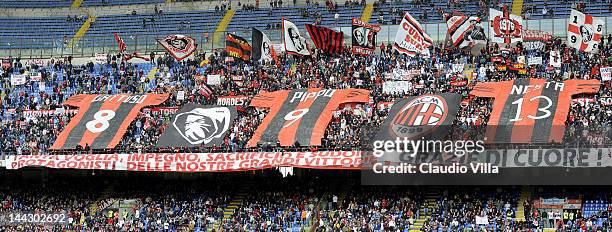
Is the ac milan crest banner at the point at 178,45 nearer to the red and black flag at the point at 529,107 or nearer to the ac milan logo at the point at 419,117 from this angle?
the ac milan logo at the point at 419,117

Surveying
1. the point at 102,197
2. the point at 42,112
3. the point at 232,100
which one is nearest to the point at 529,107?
the point at 232,100

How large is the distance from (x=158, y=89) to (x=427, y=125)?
53.6ft

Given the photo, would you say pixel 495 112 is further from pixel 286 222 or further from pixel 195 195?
pixel 195 195

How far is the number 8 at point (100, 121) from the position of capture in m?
55.3

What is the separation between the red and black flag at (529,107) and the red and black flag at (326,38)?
9194 mm

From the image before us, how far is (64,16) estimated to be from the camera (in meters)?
75.1

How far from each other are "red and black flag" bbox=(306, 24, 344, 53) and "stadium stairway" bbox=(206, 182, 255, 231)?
29.5 feet

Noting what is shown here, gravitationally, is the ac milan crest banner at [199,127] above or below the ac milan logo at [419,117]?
below

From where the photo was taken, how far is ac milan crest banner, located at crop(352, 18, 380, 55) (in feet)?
186

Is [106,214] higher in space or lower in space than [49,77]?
lower

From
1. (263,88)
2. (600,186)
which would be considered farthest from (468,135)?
(263,88)

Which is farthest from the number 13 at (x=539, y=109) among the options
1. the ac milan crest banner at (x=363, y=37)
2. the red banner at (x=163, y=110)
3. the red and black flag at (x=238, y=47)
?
the red banner at (x=163, y=110)

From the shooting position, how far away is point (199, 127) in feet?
176
